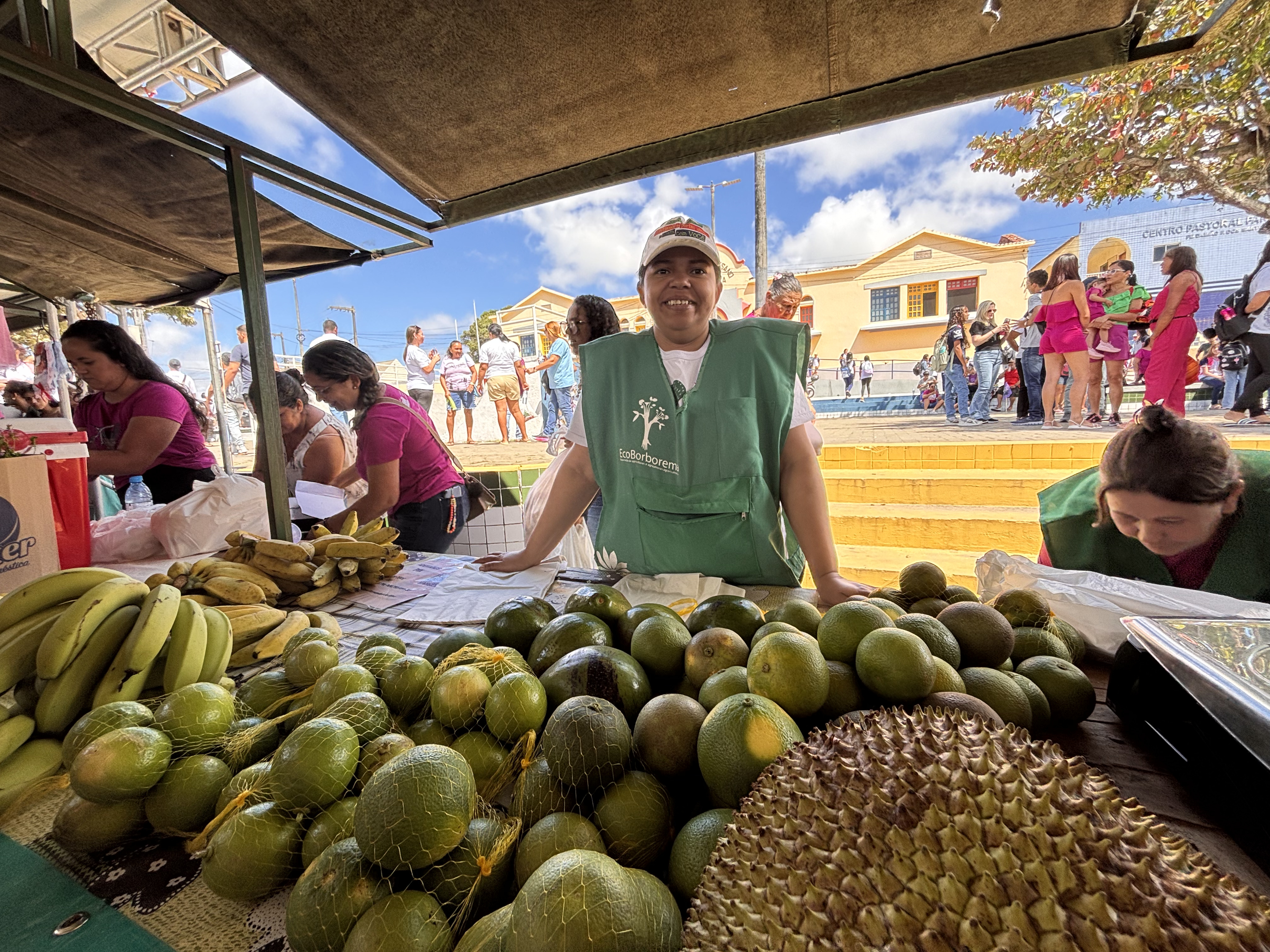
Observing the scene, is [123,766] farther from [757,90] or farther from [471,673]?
[757,90]

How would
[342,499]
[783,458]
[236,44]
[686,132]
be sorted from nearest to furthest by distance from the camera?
1. [236,44]
2. [783,458]
3. [686,132]
4. [342,499]

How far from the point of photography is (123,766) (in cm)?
85

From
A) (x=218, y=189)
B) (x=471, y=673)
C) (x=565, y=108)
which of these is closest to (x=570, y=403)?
(x=218, y=189)

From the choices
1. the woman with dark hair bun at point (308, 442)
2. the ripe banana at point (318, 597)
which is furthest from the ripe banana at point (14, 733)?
the woman with dark hair bun at point (308, 442)

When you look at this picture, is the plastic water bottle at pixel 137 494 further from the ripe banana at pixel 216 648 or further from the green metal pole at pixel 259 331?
the ripe banana at pixel 216 648

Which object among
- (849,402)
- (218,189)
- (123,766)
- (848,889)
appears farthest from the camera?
(849,402)

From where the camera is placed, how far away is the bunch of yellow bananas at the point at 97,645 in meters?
1.15

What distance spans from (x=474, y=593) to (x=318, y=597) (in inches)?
23.9

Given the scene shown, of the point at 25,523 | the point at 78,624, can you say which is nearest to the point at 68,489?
the point at 25,523

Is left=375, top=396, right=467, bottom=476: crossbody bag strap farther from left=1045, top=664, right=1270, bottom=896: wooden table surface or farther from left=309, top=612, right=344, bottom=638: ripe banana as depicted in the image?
left=1045, top=664, right=1270, bottom=896: wooden table surface

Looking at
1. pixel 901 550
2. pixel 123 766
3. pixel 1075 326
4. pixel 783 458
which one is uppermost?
pixel 1075 326

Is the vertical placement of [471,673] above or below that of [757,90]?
below

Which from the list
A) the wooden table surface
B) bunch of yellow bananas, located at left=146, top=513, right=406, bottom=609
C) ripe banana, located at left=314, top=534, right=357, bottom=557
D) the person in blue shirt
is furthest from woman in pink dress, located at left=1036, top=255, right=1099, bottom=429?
ripe banana, located at left=314, top=534, right=357, bottom=557

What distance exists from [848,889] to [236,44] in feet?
9.33
